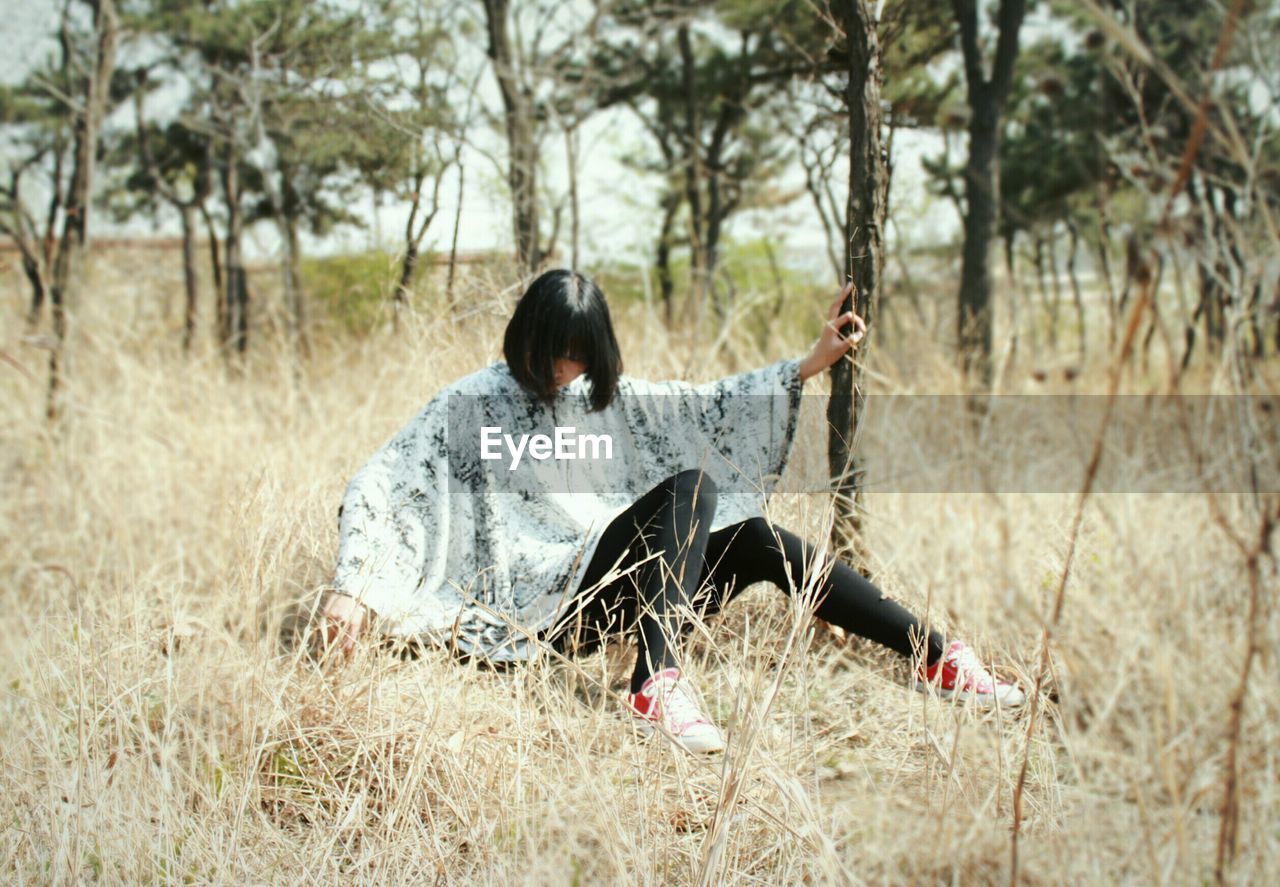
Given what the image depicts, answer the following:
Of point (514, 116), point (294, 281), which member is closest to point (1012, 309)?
point (514, 116)

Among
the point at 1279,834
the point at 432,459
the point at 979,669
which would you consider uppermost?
the point at 432,459

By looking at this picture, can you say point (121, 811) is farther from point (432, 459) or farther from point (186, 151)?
point (186, 151)

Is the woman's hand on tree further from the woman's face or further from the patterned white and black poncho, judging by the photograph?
the woman's face

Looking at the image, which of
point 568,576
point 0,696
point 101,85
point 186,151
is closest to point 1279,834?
point 568,576

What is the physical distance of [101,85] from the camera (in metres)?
4.57

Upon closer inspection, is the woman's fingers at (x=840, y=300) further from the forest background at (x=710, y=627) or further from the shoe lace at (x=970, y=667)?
the shoe lace at (x=970, y=667)

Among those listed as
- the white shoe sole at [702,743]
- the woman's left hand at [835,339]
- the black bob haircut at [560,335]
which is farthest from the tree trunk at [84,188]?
the white shoe sole at [702,743]

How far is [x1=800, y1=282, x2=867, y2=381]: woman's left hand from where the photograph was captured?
200 cm

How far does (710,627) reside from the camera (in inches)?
86.5

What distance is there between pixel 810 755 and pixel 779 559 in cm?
42

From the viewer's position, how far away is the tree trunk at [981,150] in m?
4.73

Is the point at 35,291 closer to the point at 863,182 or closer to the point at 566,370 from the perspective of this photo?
the point at 566,370

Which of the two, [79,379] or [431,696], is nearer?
[431,696]

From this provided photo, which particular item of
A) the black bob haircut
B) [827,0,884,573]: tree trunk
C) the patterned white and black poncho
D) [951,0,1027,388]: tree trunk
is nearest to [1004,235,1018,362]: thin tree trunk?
[951,0,1027,388]: tree trunk
